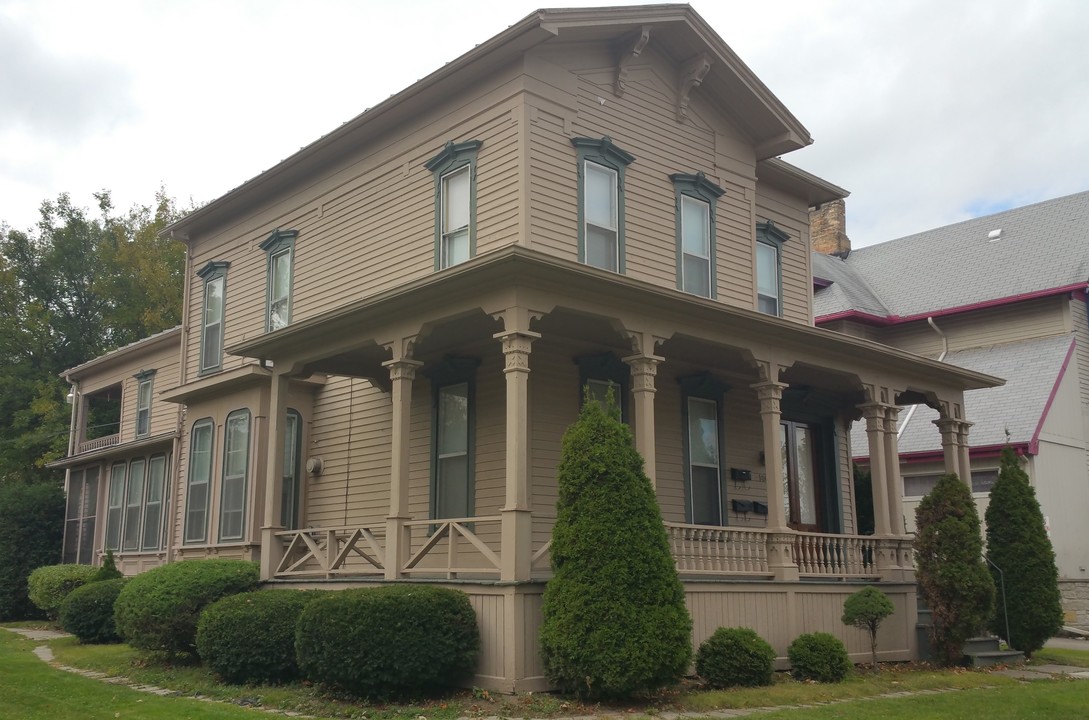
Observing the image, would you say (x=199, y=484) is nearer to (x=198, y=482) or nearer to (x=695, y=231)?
(x=198, y=482)

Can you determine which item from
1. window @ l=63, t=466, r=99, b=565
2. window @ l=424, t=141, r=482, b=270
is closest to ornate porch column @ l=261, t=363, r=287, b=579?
window @ l=424, t=141, r=482, b=270

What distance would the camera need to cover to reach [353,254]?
17219 mm

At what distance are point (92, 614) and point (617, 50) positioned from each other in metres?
12.6

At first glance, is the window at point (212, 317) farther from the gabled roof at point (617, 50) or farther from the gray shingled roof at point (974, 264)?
the gray shingled roof at point (974, 264)

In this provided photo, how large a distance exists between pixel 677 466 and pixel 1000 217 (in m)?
20.1

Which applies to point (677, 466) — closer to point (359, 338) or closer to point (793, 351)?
point (793, 351)

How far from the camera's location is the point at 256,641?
40.5ft

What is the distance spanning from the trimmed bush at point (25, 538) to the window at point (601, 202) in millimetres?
17827

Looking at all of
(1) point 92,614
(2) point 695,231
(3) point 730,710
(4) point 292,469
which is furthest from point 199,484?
(3) point 730,710

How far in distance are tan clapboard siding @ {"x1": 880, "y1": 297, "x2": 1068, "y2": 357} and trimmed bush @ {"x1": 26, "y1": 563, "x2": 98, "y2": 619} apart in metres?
21.3

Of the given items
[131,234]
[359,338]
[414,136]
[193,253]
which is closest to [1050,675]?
[359,338]

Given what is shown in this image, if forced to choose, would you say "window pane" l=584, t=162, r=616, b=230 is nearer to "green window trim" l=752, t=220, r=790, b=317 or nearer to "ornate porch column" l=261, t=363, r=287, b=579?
"green window trim" l=752, t=220, r=790, b=317

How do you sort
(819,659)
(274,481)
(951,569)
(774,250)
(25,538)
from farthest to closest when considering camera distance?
(25,538) → (774,250) → (274,481) → (951,569) → (819,659)

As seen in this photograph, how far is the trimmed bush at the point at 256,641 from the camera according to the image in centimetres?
1234
